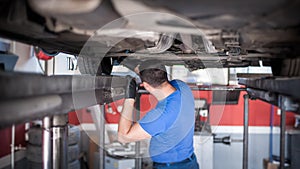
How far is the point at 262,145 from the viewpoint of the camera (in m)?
3.61

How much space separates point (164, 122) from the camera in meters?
1.78

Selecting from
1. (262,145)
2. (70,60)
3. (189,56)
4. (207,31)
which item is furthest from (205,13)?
(262,145)

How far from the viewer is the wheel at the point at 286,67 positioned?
1201 millimetres

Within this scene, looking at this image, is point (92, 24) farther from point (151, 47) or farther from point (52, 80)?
point (151, 47)

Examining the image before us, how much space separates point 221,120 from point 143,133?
6.72ft

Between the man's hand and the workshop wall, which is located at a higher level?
the man's hand

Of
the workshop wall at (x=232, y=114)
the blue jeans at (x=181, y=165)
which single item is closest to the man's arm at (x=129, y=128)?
the blue jeans at (x=181, y=165)

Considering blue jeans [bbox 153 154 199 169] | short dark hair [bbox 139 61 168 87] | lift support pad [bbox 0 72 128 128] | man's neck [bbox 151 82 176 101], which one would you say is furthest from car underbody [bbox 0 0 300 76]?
blue jeans [bbox 153 154 199 169]

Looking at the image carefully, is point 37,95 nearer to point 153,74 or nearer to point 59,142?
point 59,142

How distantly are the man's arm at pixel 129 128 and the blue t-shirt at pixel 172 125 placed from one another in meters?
0.03

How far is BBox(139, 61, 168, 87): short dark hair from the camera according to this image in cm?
177

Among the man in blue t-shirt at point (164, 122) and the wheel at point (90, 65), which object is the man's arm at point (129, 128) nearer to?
the man in blue t-shirt at point (164, 122)

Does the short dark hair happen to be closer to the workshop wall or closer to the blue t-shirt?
the blue t-shirt

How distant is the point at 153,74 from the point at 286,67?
0.72m
